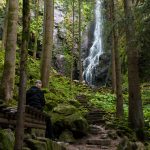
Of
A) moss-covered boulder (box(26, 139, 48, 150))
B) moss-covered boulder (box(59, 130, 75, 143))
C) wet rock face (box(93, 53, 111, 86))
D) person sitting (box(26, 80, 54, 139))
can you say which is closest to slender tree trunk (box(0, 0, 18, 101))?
person sitting (box(26, 80, 54, 139))

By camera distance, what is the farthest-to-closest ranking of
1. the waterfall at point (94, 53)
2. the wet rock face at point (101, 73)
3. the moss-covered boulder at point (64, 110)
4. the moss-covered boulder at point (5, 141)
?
the waterfall at point (94, 53), the wet rock face at point (101, 73), the moss-covered boulder at point (64, 110), the moss-covered boulder at point (5, 141)

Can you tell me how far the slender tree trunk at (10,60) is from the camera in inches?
403

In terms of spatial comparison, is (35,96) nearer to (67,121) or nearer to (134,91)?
(67,121)

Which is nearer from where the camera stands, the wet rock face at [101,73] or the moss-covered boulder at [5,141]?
the moss-covered boulder at [5,141]

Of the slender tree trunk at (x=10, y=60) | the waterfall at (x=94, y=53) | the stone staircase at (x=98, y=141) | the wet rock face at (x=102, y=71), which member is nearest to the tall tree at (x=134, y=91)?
the stone staircase at (x=98, y=141)

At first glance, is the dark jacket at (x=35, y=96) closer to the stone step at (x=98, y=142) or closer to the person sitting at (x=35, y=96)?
the person sitting at (x=35, y=96)

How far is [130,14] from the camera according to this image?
11906 mm

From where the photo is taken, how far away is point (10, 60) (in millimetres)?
10570

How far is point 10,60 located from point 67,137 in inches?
119

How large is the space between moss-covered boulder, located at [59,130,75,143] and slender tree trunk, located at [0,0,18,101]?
2080 millimetres

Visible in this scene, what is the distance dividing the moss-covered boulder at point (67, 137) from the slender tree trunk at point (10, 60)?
2080 millimetres

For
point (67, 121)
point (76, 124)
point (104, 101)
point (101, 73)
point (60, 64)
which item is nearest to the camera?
point (67, 121)

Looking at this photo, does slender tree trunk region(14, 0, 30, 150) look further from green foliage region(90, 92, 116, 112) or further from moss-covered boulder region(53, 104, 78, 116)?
green foliage region(90, 92, 116, 112)

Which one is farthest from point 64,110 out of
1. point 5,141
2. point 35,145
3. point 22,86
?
point 22,86
